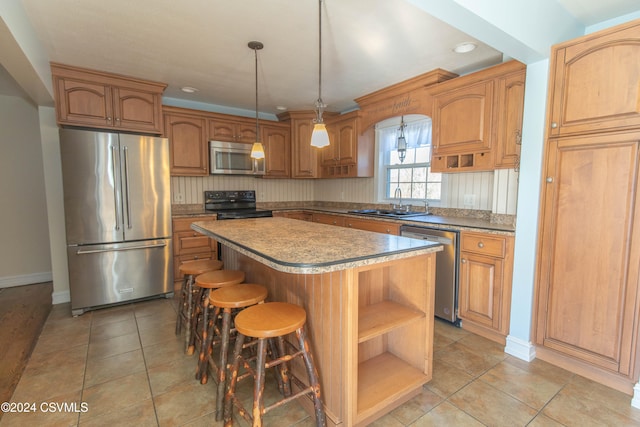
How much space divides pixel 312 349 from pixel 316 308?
9.5 inches

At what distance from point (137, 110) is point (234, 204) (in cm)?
172

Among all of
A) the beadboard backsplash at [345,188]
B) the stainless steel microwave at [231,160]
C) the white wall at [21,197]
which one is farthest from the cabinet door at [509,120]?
the white wall at [21,197]

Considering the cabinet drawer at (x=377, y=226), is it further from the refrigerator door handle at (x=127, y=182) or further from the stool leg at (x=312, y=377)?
the refrigerator door handle at (x=127, y=182)

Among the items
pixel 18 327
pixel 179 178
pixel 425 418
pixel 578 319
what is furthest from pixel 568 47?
pixel 18 327

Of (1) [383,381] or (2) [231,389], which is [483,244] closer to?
(1) [383,381]

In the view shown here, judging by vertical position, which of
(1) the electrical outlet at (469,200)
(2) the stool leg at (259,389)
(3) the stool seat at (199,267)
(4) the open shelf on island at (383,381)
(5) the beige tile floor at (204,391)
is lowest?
(5) the beige tile floor at (204,391)

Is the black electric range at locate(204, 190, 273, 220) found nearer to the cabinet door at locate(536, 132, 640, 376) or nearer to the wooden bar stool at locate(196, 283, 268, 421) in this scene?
the wooden bar stool at locate(196, 283, 268, 421)

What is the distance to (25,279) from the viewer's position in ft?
13.1

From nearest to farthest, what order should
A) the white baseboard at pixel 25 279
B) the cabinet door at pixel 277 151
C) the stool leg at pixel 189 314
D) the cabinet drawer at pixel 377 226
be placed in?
the stool leg at pixel 189 314
the cabinet drawer at pixel 377 226
the white baseboard at pixel 25 279
the cabinet door at pixel 277 151

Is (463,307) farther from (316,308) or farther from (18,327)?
(18,327)

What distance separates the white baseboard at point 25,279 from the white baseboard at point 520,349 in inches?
211

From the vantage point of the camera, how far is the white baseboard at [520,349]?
218 cm

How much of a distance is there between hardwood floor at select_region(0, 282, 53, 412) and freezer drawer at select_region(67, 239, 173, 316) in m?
0.38

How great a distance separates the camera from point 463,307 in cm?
262
